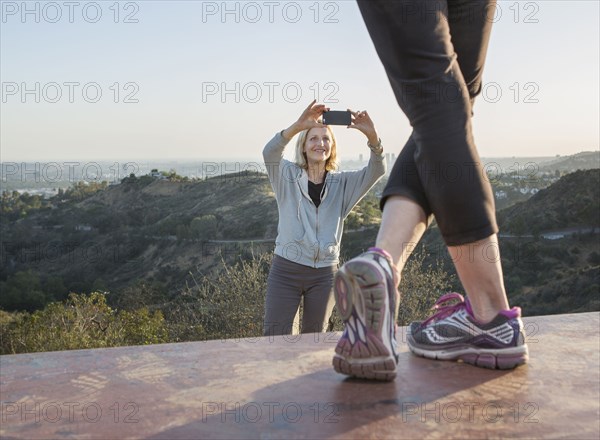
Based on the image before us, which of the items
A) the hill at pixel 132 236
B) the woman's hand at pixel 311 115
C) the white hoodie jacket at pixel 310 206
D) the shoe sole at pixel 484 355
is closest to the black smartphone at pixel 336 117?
the woman's hand at pixel 311 115

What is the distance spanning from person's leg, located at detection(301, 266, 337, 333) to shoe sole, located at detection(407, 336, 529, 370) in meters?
2.03

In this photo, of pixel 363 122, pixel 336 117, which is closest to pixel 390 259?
pixel 336 117

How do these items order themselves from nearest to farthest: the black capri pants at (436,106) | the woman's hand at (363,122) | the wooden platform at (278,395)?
1. the wooden platform at (278,395)
2. the black capri pants at (436,106)
3. the woman's hand at (363,122)

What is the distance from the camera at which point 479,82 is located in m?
1.49

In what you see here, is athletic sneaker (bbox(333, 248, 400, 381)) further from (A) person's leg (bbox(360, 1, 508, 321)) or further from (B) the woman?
(B) the woman

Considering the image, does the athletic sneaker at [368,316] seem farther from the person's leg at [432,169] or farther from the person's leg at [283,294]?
the person's leg at [283,294]

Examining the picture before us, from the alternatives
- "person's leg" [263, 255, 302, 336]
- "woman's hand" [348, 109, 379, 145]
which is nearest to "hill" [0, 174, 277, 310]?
"person's leg" [263, 255, 302, 336]

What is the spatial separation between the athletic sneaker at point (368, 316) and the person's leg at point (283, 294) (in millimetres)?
2175

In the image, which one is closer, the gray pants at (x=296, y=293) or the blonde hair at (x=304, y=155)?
the gray pants at (x=296, y=293)

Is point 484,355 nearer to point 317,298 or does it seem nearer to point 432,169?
point 432,169

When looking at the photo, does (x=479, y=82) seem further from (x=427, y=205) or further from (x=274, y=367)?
(x=274, y=367)

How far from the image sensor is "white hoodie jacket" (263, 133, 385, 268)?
3508mm

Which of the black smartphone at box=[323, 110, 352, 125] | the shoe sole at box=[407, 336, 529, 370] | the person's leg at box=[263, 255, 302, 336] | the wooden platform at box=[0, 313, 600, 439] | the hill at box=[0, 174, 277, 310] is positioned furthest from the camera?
the hill at box=[0, 174, 277, 310]

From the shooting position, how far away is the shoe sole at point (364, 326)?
4.21 feet
